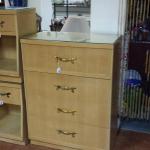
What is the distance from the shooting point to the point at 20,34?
5.78 feet

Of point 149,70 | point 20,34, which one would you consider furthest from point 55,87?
point 149,70

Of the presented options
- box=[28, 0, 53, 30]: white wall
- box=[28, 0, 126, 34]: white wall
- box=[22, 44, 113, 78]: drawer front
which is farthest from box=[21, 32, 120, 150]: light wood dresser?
box=[28, 0, 53, 30]: white wall

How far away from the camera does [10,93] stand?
1904 millimetres

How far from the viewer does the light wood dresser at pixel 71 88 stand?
163cm

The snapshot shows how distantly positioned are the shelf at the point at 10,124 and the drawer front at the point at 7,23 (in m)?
0.79

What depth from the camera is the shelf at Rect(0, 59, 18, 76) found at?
1830mm

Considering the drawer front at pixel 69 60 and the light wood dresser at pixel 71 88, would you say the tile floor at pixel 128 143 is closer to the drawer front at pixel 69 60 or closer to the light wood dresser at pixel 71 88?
the light wood dresser at pixel 71 88

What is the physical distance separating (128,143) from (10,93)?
0.97 meters

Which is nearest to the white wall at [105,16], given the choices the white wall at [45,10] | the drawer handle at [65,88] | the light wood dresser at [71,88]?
the light wood dresser at [71,88]

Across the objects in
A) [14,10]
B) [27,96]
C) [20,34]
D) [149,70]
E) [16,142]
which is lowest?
[16,142]

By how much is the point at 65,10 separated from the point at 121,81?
3.17 m

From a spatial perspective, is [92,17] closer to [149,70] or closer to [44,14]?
[149,70]

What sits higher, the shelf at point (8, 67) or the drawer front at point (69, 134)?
the shelf at point (8, 67)

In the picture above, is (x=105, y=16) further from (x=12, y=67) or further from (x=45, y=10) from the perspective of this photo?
(x=45, y=10)
